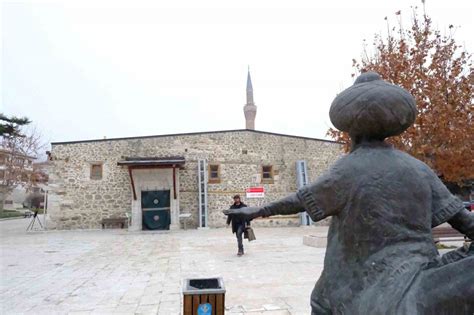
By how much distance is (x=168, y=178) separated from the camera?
1770 cm

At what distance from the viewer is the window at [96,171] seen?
17594 mm

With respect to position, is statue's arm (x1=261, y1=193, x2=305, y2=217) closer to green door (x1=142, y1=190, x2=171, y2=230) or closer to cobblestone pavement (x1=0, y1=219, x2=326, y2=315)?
cobblestone pavement (x1=0, y1=219, x2=326, y2=315)

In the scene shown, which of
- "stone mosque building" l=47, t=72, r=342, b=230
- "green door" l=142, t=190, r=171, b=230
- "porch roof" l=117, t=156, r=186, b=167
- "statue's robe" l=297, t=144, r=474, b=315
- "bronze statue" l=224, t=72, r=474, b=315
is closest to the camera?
"statue's robe" l=297, t=144, r=474, b=315

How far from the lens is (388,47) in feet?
31.1

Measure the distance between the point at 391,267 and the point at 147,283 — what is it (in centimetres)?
514

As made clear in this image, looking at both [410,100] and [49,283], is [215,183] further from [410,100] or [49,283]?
[410,100]

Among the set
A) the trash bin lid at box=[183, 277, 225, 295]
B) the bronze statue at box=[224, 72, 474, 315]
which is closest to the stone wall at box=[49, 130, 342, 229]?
the trash bin lid at box=[183, 277, 225, 295]

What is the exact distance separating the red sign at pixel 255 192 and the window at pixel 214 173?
1617 mm

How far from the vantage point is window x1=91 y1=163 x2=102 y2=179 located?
17.6 meters

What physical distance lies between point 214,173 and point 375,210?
56.3 feet

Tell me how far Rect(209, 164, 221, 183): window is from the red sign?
5.30 feet

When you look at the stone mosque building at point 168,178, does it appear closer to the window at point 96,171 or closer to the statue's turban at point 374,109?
the window at point 96,171

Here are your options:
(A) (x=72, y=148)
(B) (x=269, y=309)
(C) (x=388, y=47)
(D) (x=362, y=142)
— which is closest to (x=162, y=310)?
(B) (x=269, y=309)

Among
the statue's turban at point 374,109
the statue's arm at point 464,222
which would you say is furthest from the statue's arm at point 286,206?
the statue's arm at point 464,222
